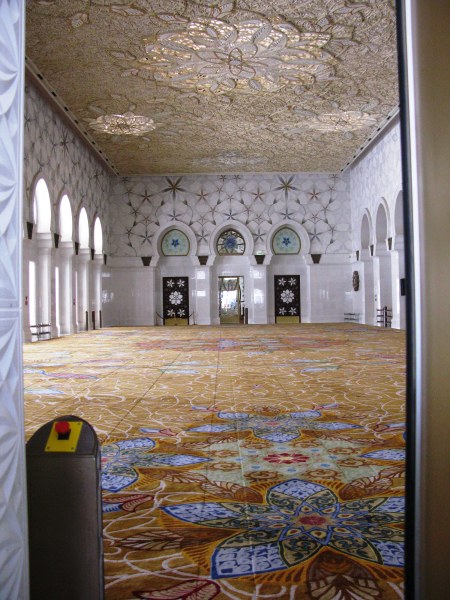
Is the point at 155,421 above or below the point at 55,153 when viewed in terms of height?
below

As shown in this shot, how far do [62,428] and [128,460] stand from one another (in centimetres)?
136

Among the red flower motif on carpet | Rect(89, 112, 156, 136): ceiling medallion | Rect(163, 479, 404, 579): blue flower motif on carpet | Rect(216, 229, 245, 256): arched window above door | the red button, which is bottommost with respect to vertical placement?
Rect(163, 479, 404, 579): blue flower motif on carpet

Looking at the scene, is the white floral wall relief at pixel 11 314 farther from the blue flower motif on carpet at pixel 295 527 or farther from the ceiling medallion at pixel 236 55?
the ceiling medallion at pixel 236 55

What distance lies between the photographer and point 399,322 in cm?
1501

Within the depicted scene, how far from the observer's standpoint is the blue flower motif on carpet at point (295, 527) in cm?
172

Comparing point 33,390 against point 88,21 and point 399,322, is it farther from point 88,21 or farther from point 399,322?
point 399,322

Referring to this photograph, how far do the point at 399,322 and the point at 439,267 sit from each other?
14.5 meters

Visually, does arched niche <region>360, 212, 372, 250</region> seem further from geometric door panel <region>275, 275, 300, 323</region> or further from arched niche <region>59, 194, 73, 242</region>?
arched niche <region>59, 194, 73, 242</region>

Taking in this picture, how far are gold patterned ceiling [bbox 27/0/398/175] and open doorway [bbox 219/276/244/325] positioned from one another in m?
5.31

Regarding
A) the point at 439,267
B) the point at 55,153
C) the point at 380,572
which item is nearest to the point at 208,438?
the point at 380,572

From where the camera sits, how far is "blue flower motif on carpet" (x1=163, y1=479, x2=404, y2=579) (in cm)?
172

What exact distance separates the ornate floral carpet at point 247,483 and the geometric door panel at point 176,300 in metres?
14.4

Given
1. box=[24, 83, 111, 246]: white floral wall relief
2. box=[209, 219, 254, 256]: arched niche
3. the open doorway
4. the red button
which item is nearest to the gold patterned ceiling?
box=[24, 83, 111, 246]: white floral wall relief

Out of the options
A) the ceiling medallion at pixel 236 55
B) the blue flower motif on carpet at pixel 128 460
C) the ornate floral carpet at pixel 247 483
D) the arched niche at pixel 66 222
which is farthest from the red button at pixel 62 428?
the arched niche at pixel 66 222
